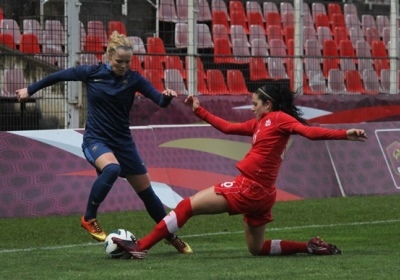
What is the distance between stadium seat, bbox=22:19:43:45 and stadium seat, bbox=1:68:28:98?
611mm

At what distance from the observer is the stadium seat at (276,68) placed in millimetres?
19500

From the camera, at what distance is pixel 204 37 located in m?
19.8

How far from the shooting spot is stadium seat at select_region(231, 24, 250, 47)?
2078 centimetres

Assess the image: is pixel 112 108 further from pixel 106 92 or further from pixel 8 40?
pixel 8 40

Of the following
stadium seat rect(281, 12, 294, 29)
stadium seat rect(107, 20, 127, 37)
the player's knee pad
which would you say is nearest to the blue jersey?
the player's knee pad

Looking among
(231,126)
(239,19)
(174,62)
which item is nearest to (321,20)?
(239,19)

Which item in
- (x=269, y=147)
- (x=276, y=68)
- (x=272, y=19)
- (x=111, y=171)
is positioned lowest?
(x=111, y=171)

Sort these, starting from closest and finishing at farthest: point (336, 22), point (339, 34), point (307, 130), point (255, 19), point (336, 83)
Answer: point (307, 130)
point (336, 83)
point (255, 19)
point (339, 34)
point (336, 22)

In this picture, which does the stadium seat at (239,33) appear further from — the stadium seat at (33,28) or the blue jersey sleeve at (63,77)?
the blue jersey sleeve at (63,77)

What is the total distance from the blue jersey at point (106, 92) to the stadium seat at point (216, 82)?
7.85m

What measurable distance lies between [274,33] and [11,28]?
22.1 feet

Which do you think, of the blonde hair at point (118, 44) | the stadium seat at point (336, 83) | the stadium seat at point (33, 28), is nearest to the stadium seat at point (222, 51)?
the stadium seat at point (336, 83)

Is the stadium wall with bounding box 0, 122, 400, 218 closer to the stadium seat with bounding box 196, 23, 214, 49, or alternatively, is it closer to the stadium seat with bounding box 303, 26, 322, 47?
the stadium seat with bounding box 196, 23, 214, 49

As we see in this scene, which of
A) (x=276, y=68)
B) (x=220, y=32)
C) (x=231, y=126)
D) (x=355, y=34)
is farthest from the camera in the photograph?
(x=355, y=34)
